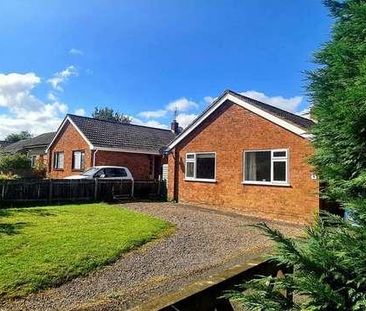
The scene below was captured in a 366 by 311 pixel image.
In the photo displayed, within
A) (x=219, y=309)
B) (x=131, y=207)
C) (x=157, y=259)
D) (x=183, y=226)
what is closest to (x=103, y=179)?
(x=131, y=207)

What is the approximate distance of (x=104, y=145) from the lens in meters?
25.3

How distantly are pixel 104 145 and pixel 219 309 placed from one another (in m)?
23.8

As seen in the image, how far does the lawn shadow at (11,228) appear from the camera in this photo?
9.54 metres

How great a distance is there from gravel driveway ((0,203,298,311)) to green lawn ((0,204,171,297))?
1.19 feet

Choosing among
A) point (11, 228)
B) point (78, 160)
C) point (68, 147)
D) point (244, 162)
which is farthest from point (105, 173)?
point (11, 228)

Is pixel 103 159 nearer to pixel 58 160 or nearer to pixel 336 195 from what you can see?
pixel 58 160

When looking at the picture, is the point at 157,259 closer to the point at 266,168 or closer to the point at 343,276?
the point at 343,276

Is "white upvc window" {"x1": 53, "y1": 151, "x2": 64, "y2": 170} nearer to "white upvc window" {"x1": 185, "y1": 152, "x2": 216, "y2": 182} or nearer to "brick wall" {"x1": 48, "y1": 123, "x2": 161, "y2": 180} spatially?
"brick wall" {"x1": 48, "y1": 123, "x2": 161, "y2": 180}

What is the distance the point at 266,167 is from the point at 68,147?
18482 millimetres

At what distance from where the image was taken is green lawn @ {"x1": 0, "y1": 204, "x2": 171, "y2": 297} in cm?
626

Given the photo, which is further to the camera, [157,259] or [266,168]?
[266,168]

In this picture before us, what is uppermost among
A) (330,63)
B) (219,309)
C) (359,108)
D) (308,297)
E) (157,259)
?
(330,63)

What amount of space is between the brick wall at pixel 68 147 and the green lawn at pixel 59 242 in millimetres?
12540

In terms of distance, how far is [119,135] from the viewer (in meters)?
27.7
